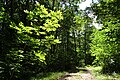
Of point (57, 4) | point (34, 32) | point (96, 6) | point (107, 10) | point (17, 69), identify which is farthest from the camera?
point (57, 4)

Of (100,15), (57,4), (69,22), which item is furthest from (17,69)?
(69,22)

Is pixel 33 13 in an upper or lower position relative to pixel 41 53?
upper

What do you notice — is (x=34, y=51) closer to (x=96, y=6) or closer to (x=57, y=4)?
(x=96, y=6)

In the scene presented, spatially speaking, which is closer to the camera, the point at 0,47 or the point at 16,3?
the point at 0,47

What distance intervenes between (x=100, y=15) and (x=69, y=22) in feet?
136

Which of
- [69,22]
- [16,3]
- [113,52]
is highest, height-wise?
[16,3]

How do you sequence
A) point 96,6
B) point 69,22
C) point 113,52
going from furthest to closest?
point 69,22 → point 113,52 → point 96,6

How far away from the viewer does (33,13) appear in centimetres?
481

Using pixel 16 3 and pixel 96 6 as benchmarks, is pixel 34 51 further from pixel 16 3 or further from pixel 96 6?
pixel 96 6

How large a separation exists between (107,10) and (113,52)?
1973 cm

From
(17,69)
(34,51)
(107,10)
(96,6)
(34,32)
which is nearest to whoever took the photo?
(34,51)

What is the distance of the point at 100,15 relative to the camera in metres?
7.46

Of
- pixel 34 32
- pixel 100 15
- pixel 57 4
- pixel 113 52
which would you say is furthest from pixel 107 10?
pixel 57 4

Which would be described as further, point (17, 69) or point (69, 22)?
point (69, 22)
